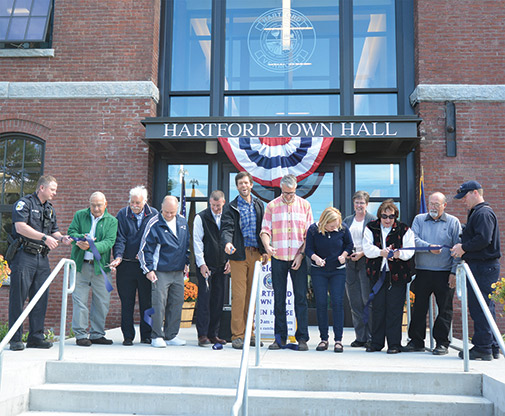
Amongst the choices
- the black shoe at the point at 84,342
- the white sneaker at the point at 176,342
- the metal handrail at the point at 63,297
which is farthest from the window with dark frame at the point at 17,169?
the white sneaker at the point at 176,342

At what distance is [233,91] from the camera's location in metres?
9.64

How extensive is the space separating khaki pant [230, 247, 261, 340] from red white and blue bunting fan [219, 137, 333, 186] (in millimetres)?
2521

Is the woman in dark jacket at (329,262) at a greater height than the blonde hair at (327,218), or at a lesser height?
lesser

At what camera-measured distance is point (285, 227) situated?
6.16 m

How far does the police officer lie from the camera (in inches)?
237

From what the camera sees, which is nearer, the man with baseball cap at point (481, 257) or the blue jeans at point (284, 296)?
the man with baseball cap at point (481, 257)

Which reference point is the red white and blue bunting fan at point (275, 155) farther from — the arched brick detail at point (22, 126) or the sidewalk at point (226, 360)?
the arched brick detail at point (22, 126)

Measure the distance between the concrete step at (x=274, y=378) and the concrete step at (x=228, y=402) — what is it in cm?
7

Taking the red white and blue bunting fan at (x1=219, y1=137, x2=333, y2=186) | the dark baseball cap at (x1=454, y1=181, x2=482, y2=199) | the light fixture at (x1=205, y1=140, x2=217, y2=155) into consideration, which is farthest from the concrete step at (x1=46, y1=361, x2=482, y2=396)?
the light fixture at (x1=205, y1=140, x2=217, y2=155)

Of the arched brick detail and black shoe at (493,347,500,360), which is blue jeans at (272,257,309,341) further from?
the arched brick detail

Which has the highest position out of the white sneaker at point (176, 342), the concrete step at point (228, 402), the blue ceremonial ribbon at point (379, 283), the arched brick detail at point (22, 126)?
the arched brick detail at point (22, 126)

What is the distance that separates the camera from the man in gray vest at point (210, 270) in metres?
6.41

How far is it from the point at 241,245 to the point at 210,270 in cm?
53

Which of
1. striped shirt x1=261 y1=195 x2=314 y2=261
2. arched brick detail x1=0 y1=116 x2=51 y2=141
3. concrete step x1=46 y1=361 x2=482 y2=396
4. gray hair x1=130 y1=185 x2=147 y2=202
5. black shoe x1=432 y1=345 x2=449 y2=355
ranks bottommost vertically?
concrete step x1=46 y1=361 x2=482 y2=396
